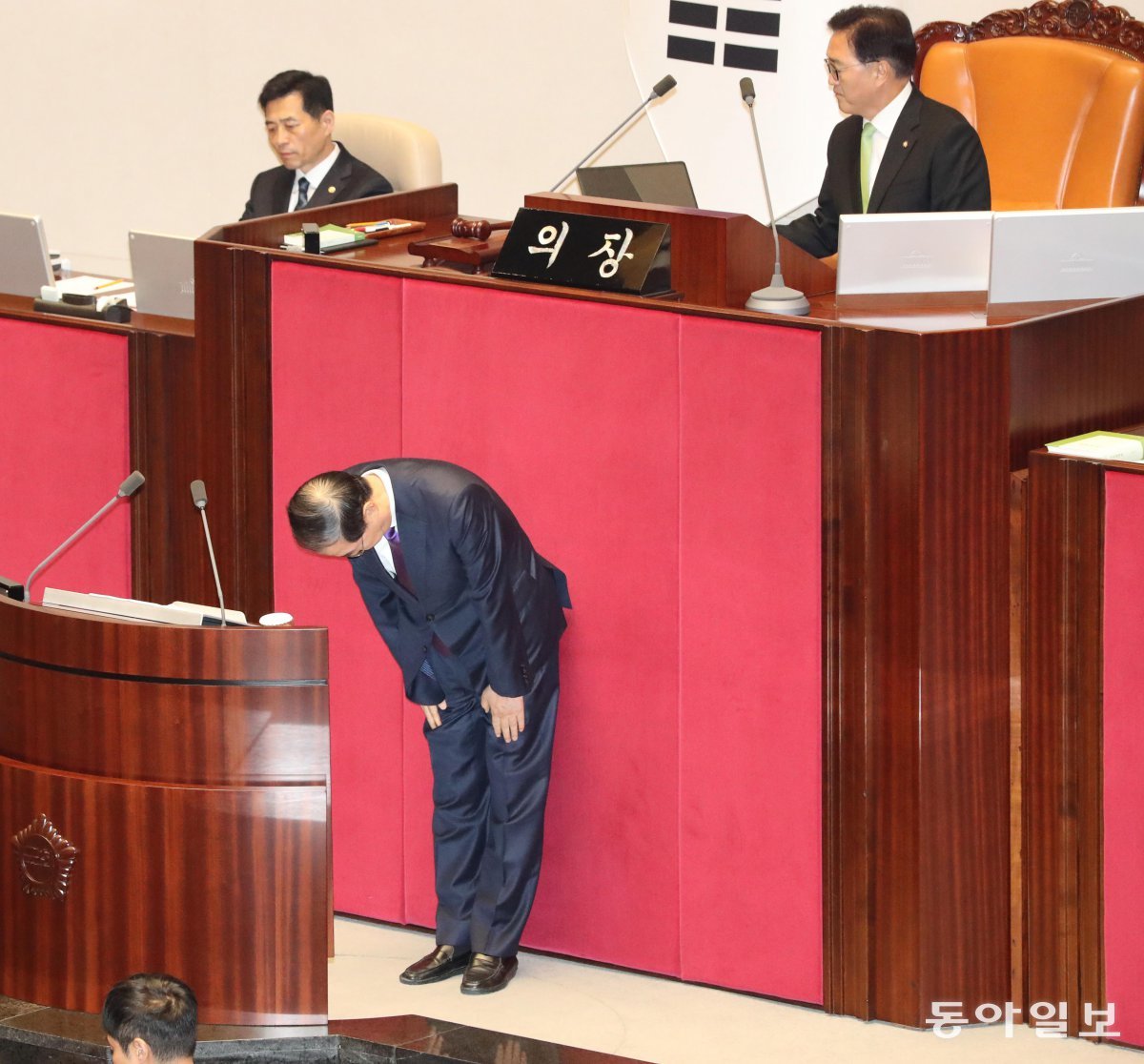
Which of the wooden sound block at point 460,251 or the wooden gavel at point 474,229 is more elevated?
the wooden gavel at point 474,229

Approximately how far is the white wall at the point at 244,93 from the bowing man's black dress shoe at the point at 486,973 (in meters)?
2.70

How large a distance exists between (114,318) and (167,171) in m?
3.04

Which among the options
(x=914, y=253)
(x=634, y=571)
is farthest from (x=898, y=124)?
(x=634, y=571)

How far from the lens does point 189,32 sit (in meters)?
7.31

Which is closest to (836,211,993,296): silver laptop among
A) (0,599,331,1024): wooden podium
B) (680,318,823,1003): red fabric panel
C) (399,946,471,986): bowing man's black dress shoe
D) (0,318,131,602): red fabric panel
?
(680,318,823,1003): red fabric panel

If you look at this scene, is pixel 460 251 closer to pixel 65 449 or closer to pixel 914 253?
pixel 914 253

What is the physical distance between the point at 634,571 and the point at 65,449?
148cm

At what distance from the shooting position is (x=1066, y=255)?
3.77 meters

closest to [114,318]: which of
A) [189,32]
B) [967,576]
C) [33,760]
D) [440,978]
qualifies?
[33,760]

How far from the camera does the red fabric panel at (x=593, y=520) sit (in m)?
3.77

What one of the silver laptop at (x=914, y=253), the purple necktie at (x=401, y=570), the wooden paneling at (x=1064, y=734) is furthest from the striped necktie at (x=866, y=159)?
the purple necktie at (x=401, y=570)

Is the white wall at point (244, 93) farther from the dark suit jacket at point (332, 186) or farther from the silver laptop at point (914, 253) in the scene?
the silver laptop at point (914, 253)

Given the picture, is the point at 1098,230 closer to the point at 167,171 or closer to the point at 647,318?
the point at 647,318

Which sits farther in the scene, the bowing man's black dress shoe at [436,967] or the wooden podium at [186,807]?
the bowing man's black dress shoe at [436,967]
